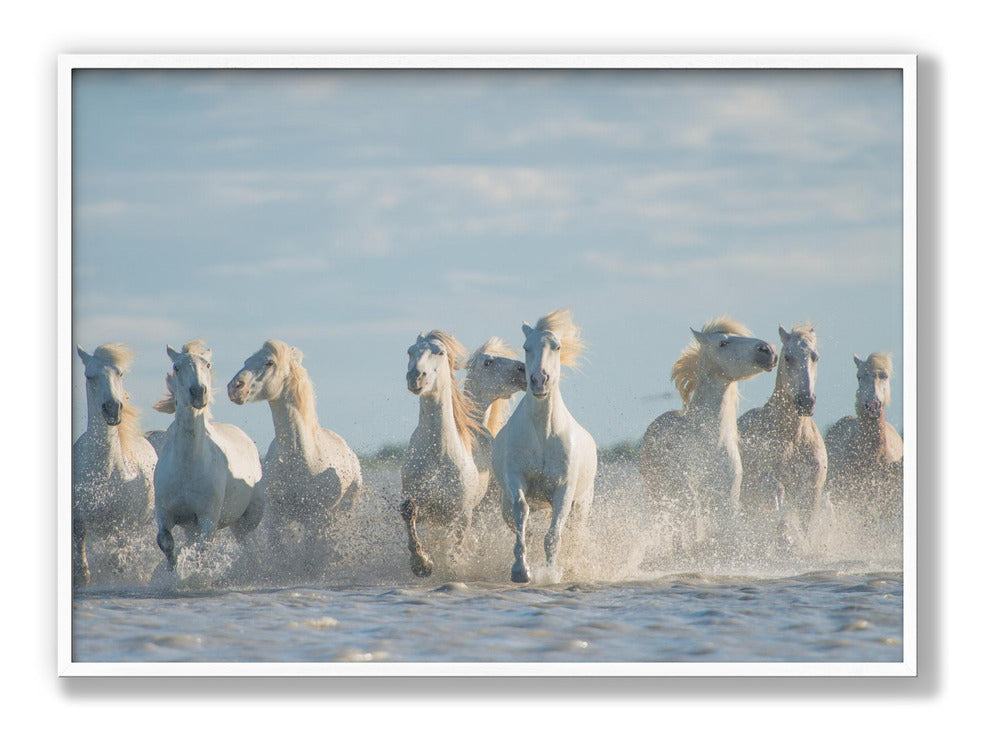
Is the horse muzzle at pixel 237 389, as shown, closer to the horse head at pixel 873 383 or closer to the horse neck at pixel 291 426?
the horse neck at pixel 291 426

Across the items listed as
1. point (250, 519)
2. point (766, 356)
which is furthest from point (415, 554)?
point (766, 356)

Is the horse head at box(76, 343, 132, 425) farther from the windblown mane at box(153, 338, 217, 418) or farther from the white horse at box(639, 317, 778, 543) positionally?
the white horse at box(639, 317, 778, 543)

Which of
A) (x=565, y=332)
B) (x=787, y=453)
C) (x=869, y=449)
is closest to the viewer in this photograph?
(x=565, y=332)

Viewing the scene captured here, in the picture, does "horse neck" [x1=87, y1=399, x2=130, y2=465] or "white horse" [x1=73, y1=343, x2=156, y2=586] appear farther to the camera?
"horse neck" [x1=87, y1=399, x2=130, y2=465]

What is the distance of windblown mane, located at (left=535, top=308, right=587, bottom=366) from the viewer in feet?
27.5

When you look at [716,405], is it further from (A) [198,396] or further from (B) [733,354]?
(A) [198,396]

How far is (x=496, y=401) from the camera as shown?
362 inches

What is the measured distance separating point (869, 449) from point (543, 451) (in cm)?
169

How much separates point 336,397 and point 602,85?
219 cm

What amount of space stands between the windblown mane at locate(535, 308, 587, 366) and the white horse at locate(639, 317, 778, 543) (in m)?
0.68

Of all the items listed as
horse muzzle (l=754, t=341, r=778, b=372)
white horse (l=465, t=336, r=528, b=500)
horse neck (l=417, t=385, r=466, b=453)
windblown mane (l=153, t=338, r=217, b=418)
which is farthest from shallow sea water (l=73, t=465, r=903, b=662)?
horse muzzle (l=754, t=341, r=778, b=372)

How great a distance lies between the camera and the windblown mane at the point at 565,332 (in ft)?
27.5
